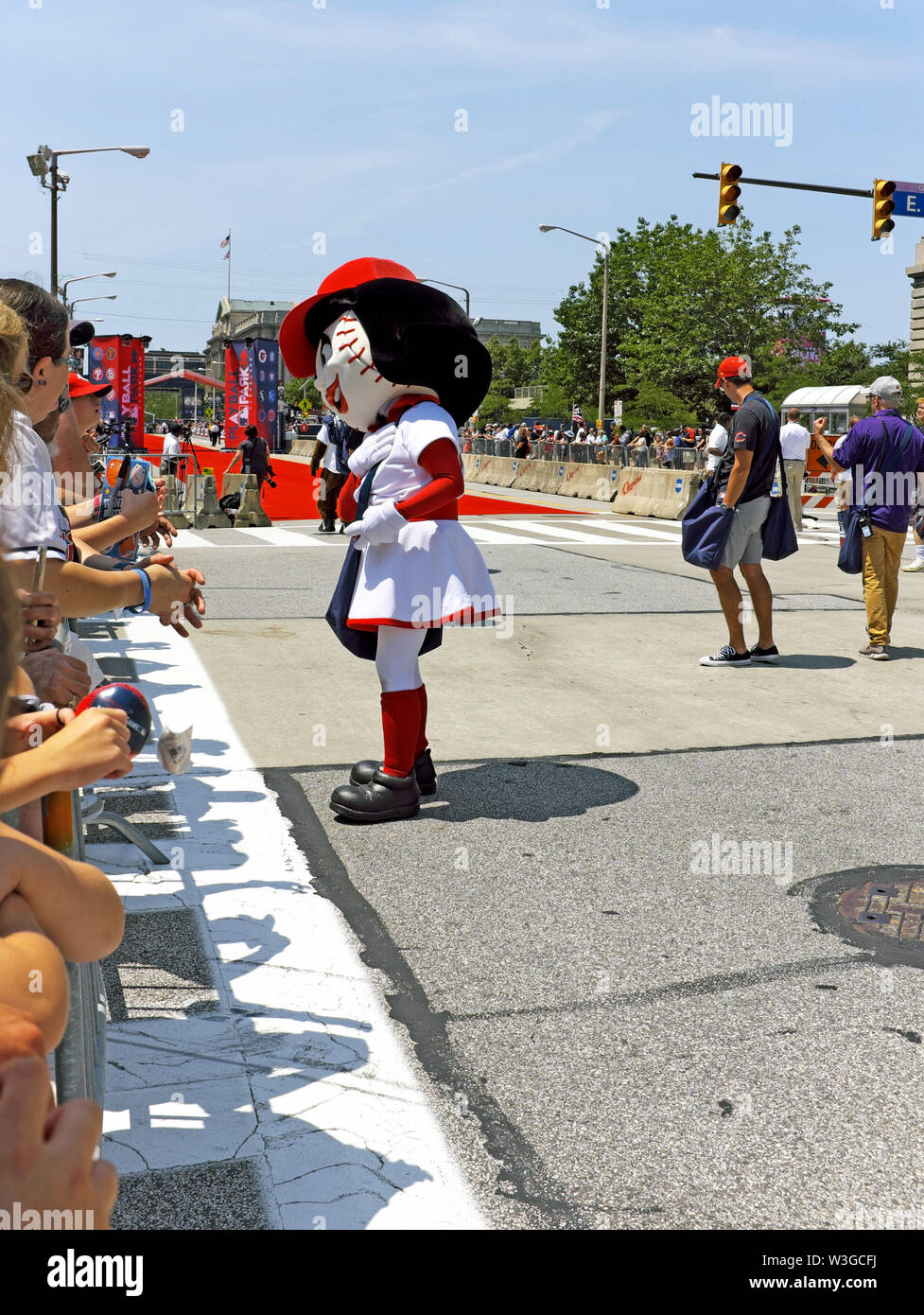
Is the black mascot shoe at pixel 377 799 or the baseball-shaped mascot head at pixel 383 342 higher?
the baseball-shaped mascot head at pixel 383 342

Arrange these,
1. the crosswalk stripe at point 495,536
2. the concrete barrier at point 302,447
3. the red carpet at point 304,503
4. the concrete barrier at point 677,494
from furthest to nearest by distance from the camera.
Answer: the concrete barrier at point 302,447 → the red carpet at point 304,503 → the concrete barrier at point 677,494 → the crosswalk stripe at point 495,536

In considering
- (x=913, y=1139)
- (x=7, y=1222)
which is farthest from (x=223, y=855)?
(x=7, y=1222)

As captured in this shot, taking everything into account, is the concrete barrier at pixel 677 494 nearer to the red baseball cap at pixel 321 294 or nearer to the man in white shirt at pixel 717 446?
the man in white shirt at pixel 717 446

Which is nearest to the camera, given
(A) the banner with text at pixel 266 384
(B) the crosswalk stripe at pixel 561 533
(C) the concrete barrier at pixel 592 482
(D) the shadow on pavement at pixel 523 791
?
(D) the shadow on pavement at pixel 523 791

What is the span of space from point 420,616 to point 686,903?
1.63 meters

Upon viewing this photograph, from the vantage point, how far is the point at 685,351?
4791 centimetres

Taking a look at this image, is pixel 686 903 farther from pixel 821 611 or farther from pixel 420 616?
pixel 821 611

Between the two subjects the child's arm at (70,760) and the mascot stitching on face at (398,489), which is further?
the mascot stitching on face at (398,489)

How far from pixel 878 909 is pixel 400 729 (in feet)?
6.46

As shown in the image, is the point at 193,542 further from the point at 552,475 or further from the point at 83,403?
the point at 552,475

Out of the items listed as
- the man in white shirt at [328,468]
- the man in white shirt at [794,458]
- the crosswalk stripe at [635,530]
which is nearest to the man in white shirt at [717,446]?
the man in white shirt at [328,468]

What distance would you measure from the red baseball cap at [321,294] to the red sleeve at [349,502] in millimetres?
528

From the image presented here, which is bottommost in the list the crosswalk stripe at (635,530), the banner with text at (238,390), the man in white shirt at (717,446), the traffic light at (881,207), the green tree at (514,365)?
the crosswalk stripe at (635,530)

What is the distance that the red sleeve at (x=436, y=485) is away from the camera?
5.14 m
